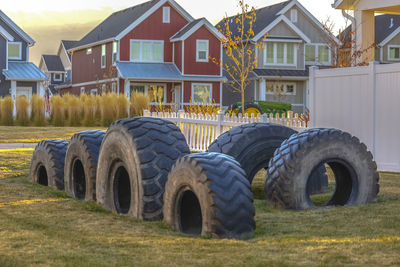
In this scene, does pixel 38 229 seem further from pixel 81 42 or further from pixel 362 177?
pixel 81 42

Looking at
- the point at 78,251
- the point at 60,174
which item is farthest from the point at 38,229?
the point at 60,174

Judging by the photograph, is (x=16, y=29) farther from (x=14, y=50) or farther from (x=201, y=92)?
(x=201, y=92)

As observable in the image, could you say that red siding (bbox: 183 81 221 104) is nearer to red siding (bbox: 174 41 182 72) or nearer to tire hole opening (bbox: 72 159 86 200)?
red siding (bbox: 174 41 182 72)

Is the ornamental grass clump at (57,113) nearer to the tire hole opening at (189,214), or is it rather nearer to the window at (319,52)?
the tire hole opening at (189,214)

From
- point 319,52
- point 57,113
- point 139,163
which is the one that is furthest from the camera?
point 319,52

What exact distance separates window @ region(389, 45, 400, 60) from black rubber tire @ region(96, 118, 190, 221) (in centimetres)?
5105

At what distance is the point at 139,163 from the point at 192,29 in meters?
41.6

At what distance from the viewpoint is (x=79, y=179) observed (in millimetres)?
9328

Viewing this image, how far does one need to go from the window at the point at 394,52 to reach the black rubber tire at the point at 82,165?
50.1 metres

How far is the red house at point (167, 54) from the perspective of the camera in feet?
158

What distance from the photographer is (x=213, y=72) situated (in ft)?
163

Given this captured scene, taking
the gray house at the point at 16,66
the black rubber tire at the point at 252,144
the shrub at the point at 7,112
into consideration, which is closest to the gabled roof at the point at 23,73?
the gray house at the point at 16,66

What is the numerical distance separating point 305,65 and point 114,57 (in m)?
14.3

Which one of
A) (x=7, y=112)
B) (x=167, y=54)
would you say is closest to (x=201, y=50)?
(x=167, y=54)
